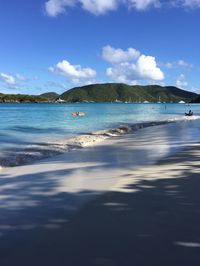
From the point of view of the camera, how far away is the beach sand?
529 cm

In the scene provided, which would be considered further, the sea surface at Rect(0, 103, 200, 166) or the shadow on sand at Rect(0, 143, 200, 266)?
the sea surface at Rect(0, 103, 200, 166)

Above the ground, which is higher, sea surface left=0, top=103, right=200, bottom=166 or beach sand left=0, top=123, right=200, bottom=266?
beach sand left=0, top=123, right=200, bottom=266

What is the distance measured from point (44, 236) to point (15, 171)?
687cm

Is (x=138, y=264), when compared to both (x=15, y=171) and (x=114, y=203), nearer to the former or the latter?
(x=114, y=203)

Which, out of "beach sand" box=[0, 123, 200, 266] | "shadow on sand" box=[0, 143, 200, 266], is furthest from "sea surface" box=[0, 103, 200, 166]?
"shadow on sand" box=[0, 143, 200, 266]

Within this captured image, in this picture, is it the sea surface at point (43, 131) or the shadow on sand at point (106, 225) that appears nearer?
the shadow on sand at point (106, 225)

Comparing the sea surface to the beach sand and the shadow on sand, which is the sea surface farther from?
the shadow on sand

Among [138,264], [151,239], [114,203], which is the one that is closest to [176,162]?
[114,203]

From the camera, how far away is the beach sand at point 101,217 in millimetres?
5293

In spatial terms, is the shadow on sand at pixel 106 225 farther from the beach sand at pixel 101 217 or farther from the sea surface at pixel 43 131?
the sea surface at pixel 43 131

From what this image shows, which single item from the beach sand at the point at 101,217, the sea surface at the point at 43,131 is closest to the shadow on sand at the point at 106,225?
the beach sand at the point at 101,217

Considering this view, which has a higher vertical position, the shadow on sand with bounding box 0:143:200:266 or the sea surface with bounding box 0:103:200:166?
the shadow on sand with bounding box 0:143:200:266

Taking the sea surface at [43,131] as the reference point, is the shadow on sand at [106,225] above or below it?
above

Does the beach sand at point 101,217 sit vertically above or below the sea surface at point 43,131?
above
